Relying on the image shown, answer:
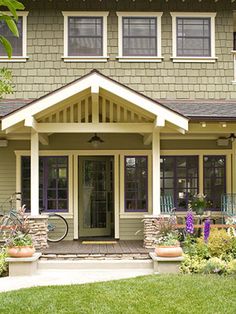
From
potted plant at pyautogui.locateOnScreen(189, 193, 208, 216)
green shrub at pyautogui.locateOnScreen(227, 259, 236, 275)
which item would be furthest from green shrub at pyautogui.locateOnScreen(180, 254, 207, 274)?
potted plant at pyautogui.locateOnScreen(189, 193, 208, 216)

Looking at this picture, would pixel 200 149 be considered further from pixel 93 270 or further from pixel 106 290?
pixel 106 290

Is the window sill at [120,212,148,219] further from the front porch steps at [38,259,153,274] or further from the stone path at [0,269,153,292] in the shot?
the stone path at [0,269,153,292]

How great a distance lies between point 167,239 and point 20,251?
8.62ft

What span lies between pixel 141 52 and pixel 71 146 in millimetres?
2961

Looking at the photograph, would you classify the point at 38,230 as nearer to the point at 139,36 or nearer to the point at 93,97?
the point at 93,97

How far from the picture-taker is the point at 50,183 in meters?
11.3

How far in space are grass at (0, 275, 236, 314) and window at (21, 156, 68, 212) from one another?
14.7 ft

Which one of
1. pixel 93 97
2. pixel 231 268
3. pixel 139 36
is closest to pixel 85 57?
pixel 139 36

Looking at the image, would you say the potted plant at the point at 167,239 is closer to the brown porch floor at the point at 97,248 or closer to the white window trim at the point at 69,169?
the brown porch floor at the point at 97,248

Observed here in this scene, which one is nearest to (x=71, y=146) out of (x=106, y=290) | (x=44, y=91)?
(x=44, y=91)

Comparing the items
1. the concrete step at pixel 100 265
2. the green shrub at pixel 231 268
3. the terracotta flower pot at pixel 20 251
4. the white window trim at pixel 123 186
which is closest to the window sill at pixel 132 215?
the white window trim at pixel 123 186

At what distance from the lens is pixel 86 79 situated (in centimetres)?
892

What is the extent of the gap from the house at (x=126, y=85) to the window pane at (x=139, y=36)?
3 centimetres

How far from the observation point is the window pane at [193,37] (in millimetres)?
11664
